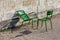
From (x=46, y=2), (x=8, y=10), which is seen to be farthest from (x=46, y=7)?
(x=8, y=10)

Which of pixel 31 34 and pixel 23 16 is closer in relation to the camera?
pixel 31 34

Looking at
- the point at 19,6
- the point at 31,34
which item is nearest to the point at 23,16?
the point at 19,6

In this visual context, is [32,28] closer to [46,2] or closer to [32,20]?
[32,20]

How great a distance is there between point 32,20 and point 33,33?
2.16 feet

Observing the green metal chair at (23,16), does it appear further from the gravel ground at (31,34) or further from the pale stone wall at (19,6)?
the gravel ground at (31,34)

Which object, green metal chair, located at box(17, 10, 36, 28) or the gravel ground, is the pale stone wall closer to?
green metal chair, located at box(17, 10, 36, 28)

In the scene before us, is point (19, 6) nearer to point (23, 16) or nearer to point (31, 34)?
point (23, 16)

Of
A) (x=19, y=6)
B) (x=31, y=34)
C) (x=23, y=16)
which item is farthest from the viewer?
(x=19, y=6)

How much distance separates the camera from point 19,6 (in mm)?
8781

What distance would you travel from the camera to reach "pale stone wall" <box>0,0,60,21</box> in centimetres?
831

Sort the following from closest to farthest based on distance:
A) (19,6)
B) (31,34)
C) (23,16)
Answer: (31,34) < (23,16) < (19,6)

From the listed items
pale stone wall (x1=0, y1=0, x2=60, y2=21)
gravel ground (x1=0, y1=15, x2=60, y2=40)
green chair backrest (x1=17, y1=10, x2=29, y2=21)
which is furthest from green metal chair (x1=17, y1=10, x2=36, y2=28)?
gravel ground (x1=0, y1=15, x2=60, y2=40)

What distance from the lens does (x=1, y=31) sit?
834cm

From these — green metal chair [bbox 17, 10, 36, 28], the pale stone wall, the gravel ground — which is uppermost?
the pale stone wall
